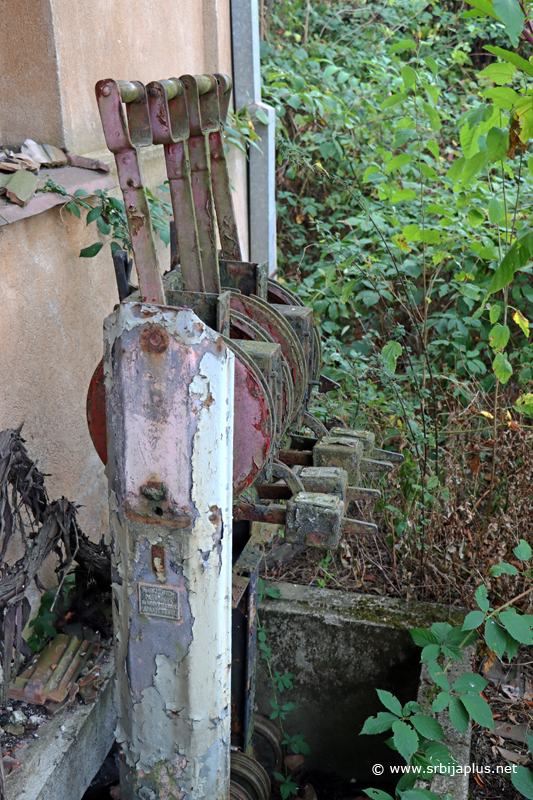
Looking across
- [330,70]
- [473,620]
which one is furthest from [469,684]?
[330,70]

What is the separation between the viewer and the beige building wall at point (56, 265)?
1895 millimetres

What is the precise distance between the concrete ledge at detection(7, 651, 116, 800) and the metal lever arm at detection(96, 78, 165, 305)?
121cm

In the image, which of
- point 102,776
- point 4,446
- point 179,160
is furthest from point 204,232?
point 102,776

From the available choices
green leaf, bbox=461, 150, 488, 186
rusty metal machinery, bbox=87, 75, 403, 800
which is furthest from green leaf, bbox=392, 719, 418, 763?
green leaf, bbox=461, 150, 488, 186

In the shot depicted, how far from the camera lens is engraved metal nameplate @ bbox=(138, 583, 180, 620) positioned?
1.36 meters

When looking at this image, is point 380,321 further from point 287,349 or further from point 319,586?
point 287,349

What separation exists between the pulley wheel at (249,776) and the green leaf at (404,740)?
637 mm

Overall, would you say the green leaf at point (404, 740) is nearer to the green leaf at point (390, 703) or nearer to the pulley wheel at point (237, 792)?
the green leaf at point (390, 703)

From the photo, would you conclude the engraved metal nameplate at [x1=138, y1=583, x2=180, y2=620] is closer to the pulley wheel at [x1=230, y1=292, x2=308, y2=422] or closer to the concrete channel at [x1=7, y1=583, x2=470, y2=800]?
the pulley wheel at [x1=230, y1=292, x2=308, y2=422]

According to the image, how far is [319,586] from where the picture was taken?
2975mm

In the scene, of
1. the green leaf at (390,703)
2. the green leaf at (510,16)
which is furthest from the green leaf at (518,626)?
the green leaf at (510,16)

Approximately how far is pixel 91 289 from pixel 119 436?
1.18m

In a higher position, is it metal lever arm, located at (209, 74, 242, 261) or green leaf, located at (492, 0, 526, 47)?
green leaf, located at (492, 0, 526, 47)

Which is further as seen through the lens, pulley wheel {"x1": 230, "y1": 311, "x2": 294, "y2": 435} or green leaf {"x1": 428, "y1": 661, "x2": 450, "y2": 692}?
green leaf {"x1": 428, "y1": 661, "x2": 450, "y2": 692}
